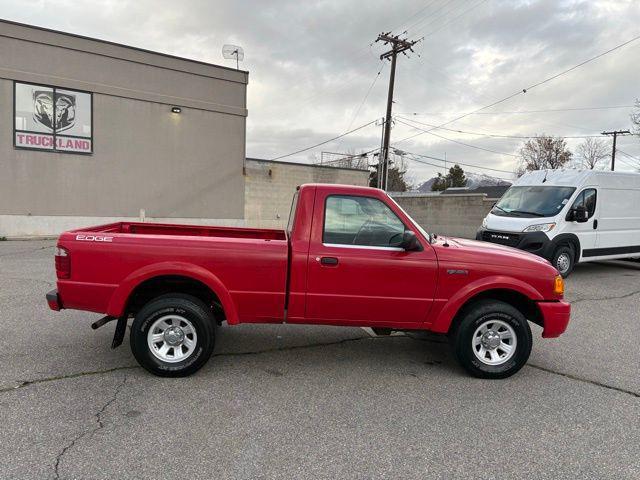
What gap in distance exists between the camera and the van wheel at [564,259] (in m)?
9.88

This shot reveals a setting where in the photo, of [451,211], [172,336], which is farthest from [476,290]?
[451,211]

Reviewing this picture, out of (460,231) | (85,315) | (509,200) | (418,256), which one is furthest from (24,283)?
(460,231)

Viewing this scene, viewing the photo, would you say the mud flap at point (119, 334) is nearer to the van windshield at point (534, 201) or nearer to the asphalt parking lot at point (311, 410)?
the asphalt parking lot at point (311, 410)

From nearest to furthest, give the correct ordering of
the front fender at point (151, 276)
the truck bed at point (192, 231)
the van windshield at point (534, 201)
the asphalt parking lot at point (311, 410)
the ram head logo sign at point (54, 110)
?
the asphalt parking lot at point (311, 410) < the front fender at point (151, 276) < the truck bed at point (192, 231) < the van windshield at point (534, 201) < the ram head logo sign at point (54, 110)

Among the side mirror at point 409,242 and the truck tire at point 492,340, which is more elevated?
the side mirror at point 409,242

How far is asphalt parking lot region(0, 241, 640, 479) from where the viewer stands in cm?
280

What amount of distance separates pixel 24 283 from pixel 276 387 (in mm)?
6266

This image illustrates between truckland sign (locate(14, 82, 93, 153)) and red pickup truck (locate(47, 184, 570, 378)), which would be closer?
red pickup truck (locate(47, 184, 570, 378))

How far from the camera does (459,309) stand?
4305 mm

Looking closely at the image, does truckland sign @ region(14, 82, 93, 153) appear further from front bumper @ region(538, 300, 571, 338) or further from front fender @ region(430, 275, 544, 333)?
front bumper @ region(538, 300, 571, 338)

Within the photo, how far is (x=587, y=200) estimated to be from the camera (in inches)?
401

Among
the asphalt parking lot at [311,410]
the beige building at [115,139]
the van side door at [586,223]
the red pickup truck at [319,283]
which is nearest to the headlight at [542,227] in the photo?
the van side door at [586,223]

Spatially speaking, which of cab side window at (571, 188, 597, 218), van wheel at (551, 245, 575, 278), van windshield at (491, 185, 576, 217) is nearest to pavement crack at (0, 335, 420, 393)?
van wheel at (551, 245, 575, 278)

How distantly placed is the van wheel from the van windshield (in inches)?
34.0
